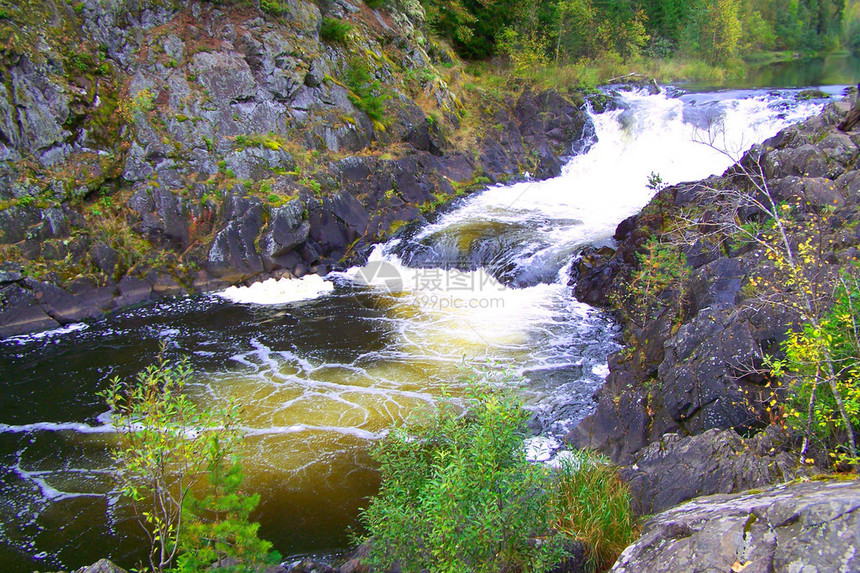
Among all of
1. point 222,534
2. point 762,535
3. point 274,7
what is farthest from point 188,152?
point 762,535

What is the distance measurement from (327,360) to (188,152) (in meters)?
9.50

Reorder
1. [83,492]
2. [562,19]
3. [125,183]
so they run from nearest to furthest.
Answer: [83,492]
[125,183]
[562,19]

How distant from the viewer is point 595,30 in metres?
32.7

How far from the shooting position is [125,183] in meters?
15.7

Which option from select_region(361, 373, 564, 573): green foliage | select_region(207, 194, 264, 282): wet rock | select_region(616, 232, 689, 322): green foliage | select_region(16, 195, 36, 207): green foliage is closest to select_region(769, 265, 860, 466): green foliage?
select_region(361, 373, 564, 573): green foliage

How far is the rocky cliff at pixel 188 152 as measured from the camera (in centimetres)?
1420

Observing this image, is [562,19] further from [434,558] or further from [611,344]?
[434,558]

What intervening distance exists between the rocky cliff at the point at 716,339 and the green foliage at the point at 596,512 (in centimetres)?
35

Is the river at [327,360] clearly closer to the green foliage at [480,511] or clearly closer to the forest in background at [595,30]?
the green foliage at [480,511]

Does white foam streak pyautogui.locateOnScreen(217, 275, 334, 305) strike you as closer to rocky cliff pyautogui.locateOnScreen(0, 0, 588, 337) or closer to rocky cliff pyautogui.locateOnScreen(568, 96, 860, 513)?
rocky cliff pyautogui.locateOnScreen(0, 0, 588, 337)

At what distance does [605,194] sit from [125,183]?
59.2 feet

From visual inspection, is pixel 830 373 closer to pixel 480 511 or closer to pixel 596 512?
pixel 596 512

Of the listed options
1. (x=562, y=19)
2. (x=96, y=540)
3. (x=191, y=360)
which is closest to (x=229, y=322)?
(x=191, y=360)

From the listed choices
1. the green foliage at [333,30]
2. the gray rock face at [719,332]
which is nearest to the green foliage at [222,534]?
the gray rock face at [719,332]
